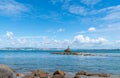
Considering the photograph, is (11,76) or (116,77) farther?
(116,77)

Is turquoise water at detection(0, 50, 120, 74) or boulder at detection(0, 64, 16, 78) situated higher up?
boulder at detection(0, 64, 16, 78)

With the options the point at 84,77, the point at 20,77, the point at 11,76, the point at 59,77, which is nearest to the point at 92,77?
the point at 84,77

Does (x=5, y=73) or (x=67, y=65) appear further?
(x=67, y=65)

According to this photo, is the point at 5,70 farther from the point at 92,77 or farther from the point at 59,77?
the point at 92,77

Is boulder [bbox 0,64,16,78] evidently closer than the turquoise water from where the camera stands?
Yes

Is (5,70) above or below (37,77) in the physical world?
above

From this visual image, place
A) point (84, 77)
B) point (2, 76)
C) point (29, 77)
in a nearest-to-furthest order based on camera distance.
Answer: point (2, 76), point (29, 77), point (84, 77)

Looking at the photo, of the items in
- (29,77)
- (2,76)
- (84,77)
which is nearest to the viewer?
(2,76)

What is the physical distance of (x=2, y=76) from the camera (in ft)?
47.2

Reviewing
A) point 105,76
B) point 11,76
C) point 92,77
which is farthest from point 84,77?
point 11,76

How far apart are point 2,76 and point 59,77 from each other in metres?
13.0

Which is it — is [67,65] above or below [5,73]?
below

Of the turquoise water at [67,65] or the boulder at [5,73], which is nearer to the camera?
the boulder at [5,73]

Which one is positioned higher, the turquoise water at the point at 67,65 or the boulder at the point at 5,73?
the boulder at the point at 5,73
